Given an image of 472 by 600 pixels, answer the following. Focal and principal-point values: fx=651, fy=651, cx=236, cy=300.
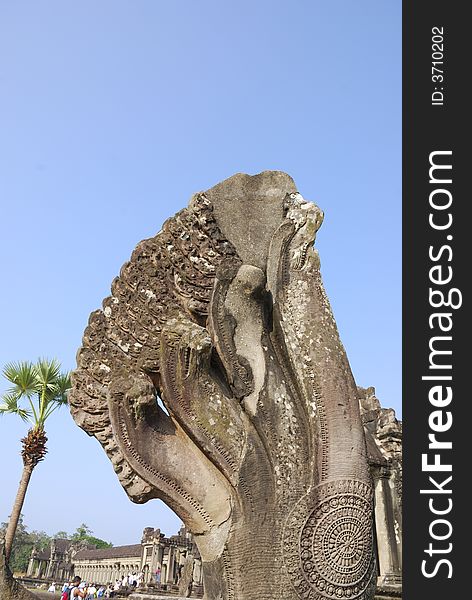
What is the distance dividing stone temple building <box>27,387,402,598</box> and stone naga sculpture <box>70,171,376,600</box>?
4.93 m

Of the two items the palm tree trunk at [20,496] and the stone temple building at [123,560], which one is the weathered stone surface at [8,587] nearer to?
the palm tree trunk at [20,496]

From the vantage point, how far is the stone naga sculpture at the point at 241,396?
4.20 m

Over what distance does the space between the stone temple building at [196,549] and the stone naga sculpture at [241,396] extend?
16.2ft

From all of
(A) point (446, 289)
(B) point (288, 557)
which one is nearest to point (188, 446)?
(B) point (288, 557)

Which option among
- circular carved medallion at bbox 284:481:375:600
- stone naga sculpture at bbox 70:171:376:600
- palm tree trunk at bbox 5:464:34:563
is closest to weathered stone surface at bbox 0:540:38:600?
stone naga sculpture at bbox 70:171:376:600

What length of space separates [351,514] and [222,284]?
6.20 ft

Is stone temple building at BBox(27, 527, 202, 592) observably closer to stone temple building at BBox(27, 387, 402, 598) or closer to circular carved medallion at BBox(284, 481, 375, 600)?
stone temple building at BBox(27, 387, 402, 598)

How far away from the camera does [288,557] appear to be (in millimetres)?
4129

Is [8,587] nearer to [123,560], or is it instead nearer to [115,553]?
[123,560]

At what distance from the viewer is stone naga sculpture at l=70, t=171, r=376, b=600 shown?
420 cm

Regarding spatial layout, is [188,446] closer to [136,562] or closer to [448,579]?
[448,579]

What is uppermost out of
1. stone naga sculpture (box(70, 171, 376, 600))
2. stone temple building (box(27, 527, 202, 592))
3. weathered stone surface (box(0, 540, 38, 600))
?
stone temple building (box(27, 527, 202, 592))

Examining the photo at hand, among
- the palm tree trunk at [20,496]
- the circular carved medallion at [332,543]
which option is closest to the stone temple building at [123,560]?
the palm tree trunk at [20,496]

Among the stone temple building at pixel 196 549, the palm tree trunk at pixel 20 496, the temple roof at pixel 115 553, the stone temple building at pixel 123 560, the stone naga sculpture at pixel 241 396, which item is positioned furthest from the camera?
the temple roof at pixel 115 553
